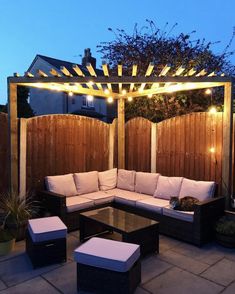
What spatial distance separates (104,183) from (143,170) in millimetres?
996

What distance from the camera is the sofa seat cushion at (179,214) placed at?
3957 millimetres

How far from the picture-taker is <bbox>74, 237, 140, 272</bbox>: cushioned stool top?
2.56m

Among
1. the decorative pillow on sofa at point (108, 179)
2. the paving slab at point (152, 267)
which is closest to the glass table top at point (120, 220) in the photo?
the paving slab at point (152, 267)

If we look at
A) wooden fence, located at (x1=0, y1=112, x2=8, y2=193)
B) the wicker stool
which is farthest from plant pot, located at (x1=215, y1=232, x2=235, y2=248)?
wooden fence, located at (x1=0, y1=112, x2=8, y2=193)

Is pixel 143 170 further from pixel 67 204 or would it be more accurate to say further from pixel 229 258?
pixel 229 258

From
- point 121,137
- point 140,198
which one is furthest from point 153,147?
point 140,198

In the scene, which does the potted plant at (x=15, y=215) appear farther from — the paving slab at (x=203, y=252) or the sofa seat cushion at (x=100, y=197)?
the paving slab at (x=203, y=252)

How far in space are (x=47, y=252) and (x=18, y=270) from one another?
376 mm

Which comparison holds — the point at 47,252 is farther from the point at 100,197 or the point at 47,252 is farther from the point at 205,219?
the point at 205,219

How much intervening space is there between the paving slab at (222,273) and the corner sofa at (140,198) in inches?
21.3

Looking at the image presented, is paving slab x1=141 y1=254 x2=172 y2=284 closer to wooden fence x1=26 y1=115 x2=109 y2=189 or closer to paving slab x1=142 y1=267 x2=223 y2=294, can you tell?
paving slab x1=142 y1=267 x2=223 y2=294

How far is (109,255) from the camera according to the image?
2633mm

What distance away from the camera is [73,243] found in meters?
4.04

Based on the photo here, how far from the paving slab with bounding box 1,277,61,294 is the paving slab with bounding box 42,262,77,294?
7cm
